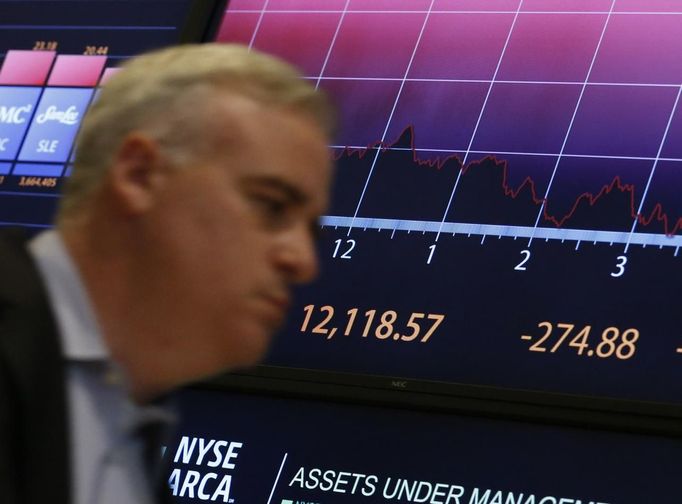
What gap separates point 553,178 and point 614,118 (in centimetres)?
17

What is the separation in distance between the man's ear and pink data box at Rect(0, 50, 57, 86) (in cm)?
209

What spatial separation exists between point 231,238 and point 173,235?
0.06 m

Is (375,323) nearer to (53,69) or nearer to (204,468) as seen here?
(204,468)

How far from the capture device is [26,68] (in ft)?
11.1

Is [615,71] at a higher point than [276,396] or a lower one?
higher

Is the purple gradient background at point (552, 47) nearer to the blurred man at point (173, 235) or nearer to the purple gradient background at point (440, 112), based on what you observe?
the purple gradient background at point (440, 112)

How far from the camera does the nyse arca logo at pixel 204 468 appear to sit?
2.79 meters

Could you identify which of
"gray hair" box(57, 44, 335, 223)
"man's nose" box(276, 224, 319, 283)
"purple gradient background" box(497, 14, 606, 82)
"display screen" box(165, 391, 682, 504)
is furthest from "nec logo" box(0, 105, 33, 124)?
"man's nose" box(276, 224, 319, 283)

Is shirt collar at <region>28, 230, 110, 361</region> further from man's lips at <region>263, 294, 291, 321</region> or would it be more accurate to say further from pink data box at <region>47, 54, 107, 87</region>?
pink data box at <region>47, 54, 107, 87</region>

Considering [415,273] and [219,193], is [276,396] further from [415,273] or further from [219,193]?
[219,193]

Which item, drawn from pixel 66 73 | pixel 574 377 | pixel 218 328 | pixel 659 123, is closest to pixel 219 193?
pixel 218 328

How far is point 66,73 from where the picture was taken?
3.35 metres

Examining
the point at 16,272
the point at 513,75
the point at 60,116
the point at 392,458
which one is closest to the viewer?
the point at 16,272

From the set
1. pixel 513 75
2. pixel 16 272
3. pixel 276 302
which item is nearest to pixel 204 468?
pixel 513 75
